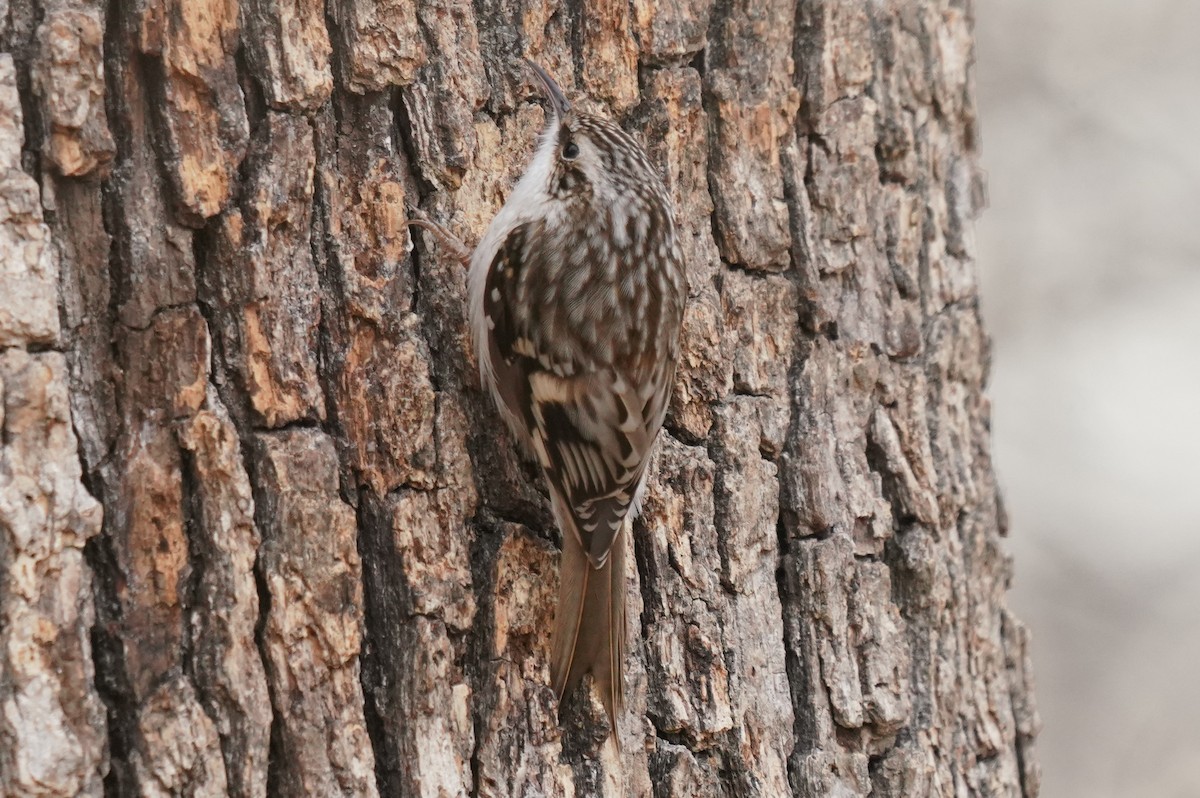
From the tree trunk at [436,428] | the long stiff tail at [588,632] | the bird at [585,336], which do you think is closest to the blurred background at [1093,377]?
the tree trunk at [436,428]

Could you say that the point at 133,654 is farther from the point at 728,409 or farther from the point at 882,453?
the point at 882,453

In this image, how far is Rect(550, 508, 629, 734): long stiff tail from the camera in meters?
2.13

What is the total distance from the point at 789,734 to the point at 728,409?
61 centimetres

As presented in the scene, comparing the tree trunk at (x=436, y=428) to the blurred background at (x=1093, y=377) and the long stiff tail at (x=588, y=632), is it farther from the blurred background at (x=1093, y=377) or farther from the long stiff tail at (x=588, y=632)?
the blurred background at (x=1093, y=377)

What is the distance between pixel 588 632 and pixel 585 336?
22.9 inches

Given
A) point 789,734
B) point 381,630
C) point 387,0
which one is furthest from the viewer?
point 789,734

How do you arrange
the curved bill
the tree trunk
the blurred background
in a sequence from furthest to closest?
the blurred background
the curved bill
the tree trunk

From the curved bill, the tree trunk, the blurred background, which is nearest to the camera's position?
the tree trunk

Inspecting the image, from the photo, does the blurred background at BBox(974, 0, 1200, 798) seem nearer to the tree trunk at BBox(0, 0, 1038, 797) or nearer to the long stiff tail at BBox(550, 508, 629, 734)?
the tree trunk at BBox(0, 0, 1038, 797)

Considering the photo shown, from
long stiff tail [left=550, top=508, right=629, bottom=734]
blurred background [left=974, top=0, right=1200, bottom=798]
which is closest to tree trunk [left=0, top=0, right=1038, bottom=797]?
long stiff tail [left=550, top=508, right=629, bottom=734]

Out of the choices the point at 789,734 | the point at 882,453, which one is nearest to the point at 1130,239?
the point at 882,453

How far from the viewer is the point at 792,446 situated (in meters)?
2.46

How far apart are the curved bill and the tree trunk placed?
0.04 meters

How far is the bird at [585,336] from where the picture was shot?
2178mm
